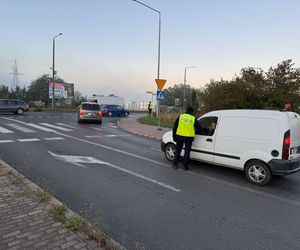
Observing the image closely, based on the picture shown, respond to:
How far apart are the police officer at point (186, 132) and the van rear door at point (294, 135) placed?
2.36 metres

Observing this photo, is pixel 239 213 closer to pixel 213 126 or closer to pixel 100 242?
pixel 100 242

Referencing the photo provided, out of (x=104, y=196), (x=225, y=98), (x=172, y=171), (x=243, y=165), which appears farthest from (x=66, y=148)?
(x=225, y=98)

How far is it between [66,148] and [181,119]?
4.92 metres

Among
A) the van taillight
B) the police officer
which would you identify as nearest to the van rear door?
the van taillight

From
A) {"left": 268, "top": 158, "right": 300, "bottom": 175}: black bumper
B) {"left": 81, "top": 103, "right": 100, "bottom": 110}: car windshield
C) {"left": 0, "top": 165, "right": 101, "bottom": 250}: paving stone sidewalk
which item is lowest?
{"left": 0, "top": 165, "right": 101, "bottom": 250}: paving stone sidewalk

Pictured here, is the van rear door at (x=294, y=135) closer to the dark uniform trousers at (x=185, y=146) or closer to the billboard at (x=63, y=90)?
the dark uniform trousers at (x=185, y=146)

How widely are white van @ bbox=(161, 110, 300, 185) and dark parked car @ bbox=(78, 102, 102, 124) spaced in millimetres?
14935

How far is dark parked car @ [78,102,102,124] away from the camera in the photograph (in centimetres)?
2056

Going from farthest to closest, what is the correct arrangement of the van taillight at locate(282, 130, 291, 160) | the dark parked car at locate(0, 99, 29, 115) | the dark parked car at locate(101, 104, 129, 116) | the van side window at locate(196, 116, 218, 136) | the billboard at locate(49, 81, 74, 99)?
the billboard at locate(49, 81, 74, 99)
the dark parked car at locate(101, 104, 129, 116)
the dark parked car at locate(0, 99, 29, 115)
the van side window at locate(196, 116, 218, 136)
the van taillight at locate(282, 130, 291, 160)

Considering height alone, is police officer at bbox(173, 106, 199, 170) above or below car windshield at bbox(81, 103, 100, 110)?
below

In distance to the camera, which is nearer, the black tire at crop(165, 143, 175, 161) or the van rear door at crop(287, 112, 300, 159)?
the van rear door at crop(287, 112, 300, 159)

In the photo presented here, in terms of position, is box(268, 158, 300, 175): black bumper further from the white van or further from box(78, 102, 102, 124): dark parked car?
box(78, 102, 102, 124): dark parked car

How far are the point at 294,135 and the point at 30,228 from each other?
18.8 feet

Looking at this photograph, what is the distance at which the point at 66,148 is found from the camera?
973cm
